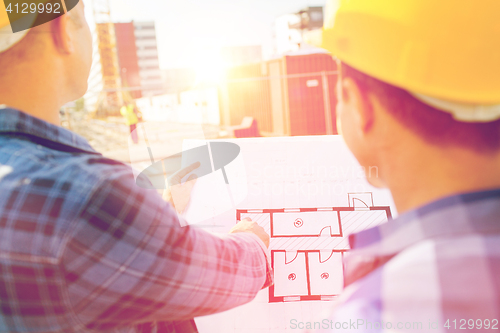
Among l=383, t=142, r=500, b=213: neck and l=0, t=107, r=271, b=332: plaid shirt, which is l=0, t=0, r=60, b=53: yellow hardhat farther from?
l=383, t=142, r=500, b=213: neck

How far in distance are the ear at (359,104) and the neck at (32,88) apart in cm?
58

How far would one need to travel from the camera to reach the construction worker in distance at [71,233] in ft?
1.84

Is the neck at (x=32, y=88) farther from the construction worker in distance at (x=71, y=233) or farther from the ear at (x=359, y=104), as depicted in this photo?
the ear at (x=359, y=104)

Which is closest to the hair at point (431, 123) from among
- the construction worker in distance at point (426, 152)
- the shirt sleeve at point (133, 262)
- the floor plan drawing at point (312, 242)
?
the construction worker in distance at point (426, 152)

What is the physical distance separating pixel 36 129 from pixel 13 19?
0.65 ft

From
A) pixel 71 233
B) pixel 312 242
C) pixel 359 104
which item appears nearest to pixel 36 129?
pixel 71 233

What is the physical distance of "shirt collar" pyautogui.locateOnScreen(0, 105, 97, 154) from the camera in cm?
65

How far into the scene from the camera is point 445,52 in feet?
1.65

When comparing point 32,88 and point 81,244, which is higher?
point 32,88

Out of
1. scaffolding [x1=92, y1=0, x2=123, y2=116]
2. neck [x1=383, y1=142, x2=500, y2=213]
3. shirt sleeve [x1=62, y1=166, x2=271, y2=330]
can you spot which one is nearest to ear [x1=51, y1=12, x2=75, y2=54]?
shirt sleeve [x1=62, y1=166, x2=271, y2=330]

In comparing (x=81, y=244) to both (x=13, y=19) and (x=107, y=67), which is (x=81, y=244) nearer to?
(x=13, y=19)

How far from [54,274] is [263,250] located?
465 millimetres

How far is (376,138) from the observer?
0.59 meters

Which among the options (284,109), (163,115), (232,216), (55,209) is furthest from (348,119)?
(163,115)
